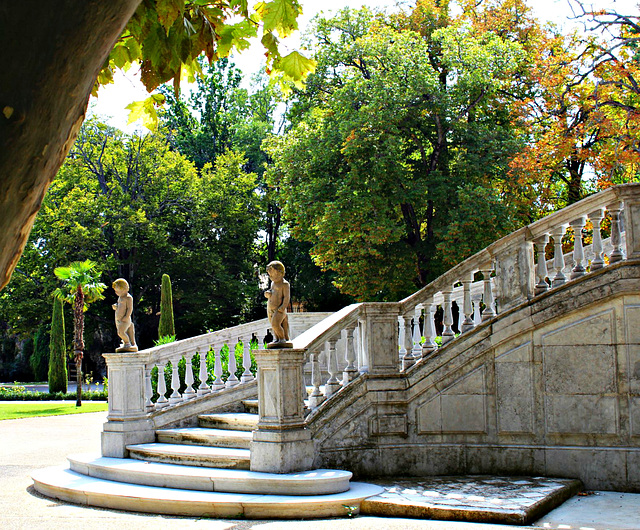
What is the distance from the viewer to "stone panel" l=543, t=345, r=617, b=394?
9177mm

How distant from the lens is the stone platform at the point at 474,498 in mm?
7391

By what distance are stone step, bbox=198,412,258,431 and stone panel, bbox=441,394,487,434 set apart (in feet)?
9.46

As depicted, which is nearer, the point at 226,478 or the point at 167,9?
the point at 167,9

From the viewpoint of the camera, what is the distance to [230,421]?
11250 mm

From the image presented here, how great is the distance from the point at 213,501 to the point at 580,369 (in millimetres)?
4944

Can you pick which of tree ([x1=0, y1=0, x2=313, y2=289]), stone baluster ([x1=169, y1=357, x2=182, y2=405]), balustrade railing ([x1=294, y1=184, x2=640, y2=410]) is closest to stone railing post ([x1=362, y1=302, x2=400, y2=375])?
balustrade railing ([x1=294, y1=184, x2=640, y2=410])

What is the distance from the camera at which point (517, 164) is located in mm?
20750

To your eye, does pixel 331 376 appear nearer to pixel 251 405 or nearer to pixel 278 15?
pixel 251 405

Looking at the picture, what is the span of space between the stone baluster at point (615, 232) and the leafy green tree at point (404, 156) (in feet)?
41.5

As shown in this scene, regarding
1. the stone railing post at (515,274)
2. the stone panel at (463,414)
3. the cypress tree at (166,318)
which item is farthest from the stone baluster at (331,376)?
the cypress tree at (166,318)

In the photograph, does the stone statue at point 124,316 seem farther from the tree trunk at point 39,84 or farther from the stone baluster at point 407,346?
the tree trunk at point 39,84

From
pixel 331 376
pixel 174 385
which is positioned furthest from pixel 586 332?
pixel 174 385

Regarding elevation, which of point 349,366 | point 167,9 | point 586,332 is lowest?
point 349,366

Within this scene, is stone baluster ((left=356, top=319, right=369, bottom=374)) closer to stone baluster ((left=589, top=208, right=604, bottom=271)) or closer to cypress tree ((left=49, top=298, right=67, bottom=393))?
stone baluster ((left=589, top=208, right=604, bottom=271))
